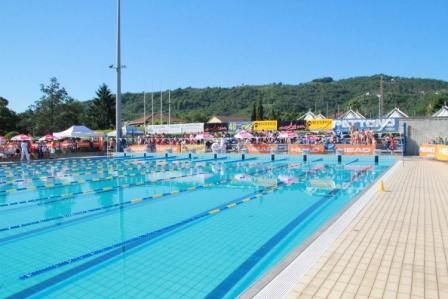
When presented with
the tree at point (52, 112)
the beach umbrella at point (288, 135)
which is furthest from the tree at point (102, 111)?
the beach umbrella at point (288, 135)

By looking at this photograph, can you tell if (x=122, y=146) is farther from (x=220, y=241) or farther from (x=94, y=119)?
(x=94, y=119)

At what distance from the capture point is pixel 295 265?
3873 mm

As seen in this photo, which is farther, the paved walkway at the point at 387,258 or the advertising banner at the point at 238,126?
the advertising banner at the point at 238,126

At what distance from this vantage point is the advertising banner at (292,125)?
28.8 meters

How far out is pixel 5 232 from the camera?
662 centimetres

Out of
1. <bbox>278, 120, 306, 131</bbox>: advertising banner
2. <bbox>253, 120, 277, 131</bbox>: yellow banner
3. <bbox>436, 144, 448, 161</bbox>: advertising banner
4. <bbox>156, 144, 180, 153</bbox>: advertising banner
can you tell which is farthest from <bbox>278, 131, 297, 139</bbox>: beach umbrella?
<bbox>436, 144, 448, 161</bbox>: advertising banner

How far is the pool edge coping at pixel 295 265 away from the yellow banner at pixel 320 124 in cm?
2244

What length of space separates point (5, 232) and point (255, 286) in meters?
5.27

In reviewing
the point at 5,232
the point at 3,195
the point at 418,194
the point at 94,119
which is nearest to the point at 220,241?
the point at 5,232

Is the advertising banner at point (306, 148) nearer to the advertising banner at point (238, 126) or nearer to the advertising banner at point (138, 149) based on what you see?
the advertising banner at point (238, 126)

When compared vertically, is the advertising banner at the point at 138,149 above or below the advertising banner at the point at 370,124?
below

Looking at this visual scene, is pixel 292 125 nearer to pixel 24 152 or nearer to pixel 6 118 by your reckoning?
pixel 24 152

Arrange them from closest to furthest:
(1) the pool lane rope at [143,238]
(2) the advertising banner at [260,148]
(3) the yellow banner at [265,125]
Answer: (1) the pool lane rope at [143,238], (2) the advertising banner at [260,148], (3) the yellow banner at [265,125]

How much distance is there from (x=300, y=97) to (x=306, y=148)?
88732 millimetres
